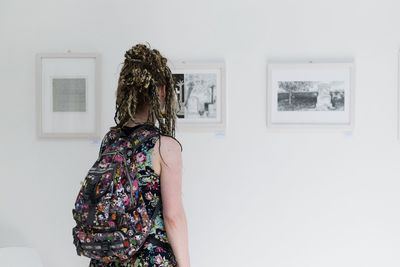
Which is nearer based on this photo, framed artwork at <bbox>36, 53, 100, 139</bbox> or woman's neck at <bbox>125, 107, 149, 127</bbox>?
woman's neck at <bbox>125, 107, 149, 127</bbox>

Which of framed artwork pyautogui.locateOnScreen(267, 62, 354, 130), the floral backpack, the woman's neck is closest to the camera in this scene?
the floral backpack

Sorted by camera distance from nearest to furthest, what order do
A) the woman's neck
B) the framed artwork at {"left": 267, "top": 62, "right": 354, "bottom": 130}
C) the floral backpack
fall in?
the floral backpack → the woman's neck → the framed artwork at {"left": 267, "top": 62, "right": 354, "bottom": 130}

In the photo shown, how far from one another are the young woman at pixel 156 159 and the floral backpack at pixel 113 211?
1.5 inches

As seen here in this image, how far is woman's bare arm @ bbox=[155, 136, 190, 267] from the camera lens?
1425 millimetres

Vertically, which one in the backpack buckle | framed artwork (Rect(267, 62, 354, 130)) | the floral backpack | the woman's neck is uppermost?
framed artwork (Rect(267, 62, 354, 130))

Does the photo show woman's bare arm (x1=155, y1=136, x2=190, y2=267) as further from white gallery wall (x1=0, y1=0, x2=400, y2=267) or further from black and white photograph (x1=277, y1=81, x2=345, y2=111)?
black and white photograph (x1=277, y1=81, x2=345, y2=111)

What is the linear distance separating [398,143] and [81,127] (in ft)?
4.33

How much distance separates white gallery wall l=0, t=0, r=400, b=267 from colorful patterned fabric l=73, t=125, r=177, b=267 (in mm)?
610

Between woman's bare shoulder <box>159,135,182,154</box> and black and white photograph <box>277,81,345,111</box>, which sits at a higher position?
black and white photograph <box>277,81,345,111</box>

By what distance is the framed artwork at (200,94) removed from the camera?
2.02 m

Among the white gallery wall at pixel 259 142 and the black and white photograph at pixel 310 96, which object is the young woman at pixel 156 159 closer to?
the white gallery wall at pixel 259 142

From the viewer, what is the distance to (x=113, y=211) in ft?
4.42

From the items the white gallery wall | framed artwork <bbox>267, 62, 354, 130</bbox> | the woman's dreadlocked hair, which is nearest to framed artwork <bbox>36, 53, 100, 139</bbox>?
the white gallery wall

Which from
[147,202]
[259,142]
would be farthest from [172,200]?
[259,142]
